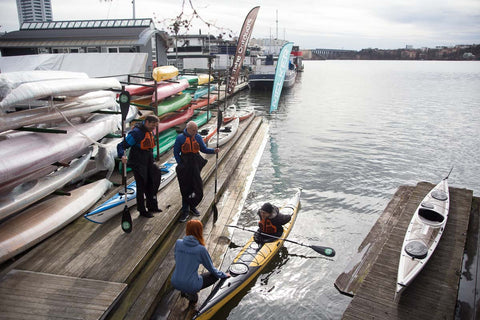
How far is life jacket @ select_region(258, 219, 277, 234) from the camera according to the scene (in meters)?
7.35

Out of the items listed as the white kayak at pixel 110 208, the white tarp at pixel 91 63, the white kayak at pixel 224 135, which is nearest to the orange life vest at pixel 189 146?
the white kayak at pixel 110 208

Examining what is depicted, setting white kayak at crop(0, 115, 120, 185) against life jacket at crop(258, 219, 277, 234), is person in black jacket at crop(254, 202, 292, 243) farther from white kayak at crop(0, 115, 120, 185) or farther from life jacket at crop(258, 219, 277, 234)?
white kayak at crop(0, 115, 120, 185)

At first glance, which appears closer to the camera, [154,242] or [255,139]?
[154,242]

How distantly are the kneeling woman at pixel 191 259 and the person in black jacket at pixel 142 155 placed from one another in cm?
214

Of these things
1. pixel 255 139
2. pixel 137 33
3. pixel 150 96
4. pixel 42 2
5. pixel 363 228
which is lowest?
pixel 363 228

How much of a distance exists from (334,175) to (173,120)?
7.40 m

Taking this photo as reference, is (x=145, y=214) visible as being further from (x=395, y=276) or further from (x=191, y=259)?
(x=395, y=276)

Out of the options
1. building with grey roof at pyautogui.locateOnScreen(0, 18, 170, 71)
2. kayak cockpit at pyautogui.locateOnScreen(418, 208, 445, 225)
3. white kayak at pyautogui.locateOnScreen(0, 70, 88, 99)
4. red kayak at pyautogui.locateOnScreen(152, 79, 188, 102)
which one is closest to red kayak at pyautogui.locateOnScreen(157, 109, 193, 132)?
red kayak at pyautogui.locateOnScreen(152, 79, 188, 102)

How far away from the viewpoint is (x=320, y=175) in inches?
565

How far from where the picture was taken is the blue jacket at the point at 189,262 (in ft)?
14.6

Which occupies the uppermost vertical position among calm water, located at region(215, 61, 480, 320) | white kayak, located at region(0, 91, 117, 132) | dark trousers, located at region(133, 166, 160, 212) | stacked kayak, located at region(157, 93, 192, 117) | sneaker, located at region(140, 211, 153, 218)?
white kayak, located at region(0, 91, 117, 132)

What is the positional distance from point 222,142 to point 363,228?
21.9 ft

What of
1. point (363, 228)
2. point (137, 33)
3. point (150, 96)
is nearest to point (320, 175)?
point (363, 228)

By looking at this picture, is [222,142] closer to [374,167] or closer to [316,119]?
[374,167]
